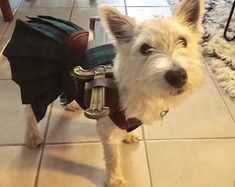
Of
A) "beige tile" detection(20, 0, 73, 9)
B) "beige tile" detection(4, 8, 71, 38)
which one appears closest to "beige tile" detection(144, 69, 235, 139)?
"beige tile" detection(4, 8, 71, 38)

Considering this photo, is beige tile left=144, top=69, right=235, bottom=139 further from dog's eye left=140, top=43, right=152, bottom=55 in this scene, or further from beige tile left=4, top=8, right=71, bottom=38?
beige tile left=4, top=8, right=71, bottom=38

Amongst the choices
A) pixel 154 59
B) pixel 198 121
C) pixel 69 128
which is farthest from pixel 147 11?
pixel 154 59

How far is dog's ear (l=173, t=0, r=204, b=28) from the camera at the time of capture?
97 cm

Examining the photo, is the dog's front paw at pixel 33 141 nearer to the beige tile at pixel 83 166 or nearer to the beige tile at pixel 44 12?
the beige tile at pixel 83 166

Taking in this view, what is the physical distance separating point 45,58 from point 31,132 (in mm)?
363

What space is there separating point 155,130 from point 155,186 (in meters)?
0.28

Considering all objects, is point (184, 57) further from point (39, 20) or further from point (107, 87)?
point (39, 20)

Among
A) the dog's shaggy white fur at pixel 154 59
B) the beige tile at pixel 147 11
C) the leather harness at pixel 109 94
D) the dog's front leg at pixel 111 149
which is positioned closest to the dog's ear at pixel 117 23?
the dog's shaggy white fur at pixel 154 59

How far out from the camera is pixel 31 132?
4.35 feet

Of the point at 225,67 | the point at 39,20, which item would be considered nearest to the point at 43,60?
the point at 39,20

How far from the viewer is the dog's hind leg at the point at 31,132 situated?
1321 mm

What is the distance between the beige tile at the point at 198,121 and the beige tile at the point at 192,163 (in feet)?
0.15

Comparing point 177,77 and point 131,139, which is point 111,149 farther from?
point 177,77

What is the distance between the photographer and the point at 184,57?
895 mm
